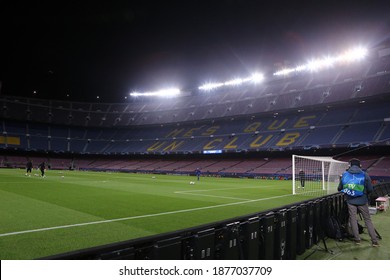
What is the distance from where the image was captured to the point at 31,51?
1629 inches

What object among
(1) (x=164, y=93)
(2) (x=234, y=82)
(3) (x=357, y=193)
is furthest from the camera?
(1) (x=164, y=93)

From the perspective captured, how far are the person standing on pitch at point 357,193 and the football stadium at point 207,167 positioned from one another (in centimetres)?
48

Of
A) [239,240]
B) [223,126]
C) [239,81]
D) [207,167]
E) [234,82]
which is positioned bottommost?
[239,240]

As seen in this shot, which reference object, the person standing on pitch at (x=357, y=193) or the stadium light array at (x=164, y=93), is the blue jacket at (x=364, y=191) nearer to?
the person standing on pitch at (x=357, y=193)

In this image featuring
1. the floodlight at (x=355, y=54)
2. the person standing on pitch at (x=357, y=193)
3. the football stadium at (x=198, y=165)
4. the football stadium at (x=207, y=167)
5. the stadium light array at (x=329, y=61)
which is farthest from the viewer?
the stadium light array at (x=329, y=61)

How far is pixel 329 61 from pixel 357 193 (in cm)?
5182

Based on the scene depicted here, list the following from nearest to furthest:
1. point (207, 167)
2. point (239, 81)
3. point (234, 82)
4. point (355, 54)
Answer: point (355, 54), point (207, 167), point (239, 81), point (234, 82)

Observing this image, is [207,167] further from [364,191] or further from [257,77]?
[364,191]

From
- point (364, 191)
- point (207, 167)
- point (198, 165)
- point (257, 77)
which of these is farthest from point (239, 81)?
point (364, 191)

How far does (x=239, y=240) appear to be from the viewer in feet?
15.6

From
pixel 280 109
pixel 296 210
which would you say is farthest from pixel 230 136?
pixel 296 210

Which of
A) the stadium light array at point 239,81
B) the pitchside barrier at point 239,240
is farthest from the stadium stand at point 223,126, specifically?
the pitchside barrier at point 239,240

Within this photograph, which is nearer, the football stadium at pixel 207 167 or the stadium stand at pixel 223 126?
the football stadium at pixel 207 167

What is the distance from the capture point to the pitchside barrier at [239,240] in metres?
3.26
